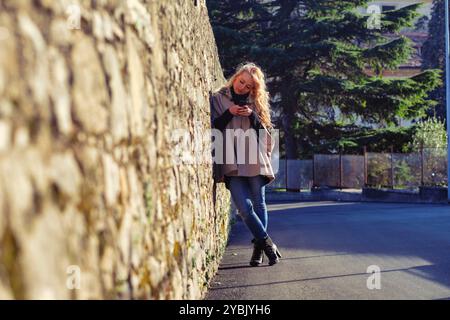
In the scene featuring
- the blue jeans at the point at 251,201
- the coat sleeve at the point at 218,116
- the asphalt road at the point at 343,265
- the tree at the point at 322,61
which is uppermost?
the tree at the point at 322,61

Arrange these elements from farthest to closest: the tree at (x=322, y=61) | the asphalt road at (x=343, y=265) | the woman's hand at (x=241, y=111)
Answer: the tree at (x=322, y=61) < the woman's hand at (x=241, y=111) < the asphalt road at (x=343, y=265)

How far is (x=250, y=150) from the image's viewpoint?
20.1 ft

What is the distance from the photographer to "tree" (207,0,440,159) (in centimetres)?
2861

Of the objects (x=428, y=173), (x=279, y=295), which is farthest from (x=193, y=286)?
(x=428, y=173)

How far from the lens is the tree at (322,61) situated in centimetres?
2861

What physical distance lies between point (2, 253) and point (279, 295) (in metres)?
3.34

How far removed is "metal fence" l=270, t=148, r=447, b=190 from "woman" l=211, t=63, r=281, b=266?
61.9 ft

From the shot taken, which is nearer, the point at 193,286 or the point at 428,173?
the point at 193,286

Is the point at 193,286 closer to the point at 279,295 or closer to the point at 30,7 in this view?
the point at 279,295

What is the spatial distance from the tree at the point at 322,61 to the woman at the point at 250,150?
72.8 feet

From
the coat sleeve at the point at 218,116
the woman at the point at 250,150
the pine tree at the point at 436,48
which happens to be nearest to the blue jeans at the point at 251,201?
the woman at the point at 250,150

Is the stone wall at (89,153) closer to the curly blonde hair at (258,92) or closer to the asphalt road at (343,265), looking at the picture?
the asphalt road at (343,265)

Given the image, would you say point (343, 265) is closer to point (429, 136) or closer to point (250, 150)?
point (250, 150)

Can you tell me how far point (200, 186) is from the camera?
5.09 meters
